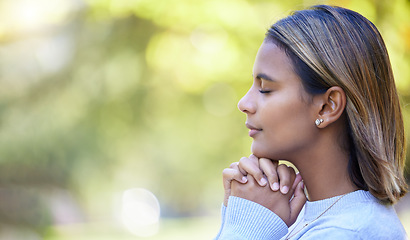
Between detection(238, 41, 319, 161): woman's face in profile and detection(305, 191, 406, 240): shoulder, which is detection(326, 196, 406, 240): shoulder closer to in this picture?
detection(305, 191, 406, 240): shoulder

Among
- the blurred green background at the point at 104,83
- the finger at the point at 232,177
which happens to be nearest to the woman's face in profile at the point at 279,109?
the finger at the point at 232,177

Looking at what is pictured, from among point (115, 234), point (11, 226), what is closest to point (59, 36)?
point (11, 226)

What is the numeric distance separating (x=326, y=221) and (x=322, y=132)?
0.75ft

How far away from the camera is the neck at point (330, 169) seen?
1313mm

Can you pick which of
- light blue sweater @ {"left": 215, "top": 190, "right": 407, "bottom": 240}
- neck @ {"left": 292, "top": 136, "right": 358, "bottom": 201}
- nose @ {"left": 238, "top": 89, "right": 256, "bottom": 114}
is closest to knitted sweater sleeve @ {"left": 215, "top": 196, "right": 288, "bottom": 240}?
light blue sweater @ {"left": 215, "top": 190, "right": 407, "bottom": 240}

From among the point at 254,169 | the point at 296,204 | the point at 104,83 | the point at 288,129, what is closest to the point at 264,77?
the point at 288,129

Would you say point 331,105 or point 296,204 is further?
point 296,204

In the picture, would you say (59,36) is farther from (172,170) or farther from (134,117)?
(172,170)

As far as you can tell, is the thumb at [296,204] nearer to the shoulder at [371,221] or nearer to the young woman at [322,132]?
the young woman at [322,132]

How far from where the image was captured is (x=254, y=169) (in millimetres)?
1380

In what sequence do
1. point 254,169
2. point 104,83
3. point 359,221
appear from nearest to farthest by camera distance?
1. point 359,221
2. point 254,169
3. point 104,83

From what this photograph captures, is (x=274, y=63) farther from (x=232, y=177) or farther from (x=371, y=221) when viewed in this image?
(x=371, y=221)

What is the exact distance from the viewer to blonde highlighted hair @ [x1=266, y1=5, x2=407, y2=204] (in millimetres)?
1235

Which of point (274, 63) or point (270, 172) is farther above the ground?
point (274, 63)
